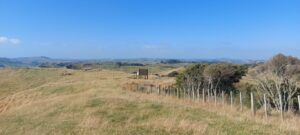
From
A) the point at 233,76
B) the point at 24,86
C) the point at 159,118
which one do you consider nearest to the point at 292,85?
the point at 233,76

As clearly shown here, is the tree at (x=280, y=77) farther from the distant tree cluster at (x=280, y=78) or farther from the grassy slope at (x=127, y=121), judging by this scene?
the grassy slope at (x=127, y=121)

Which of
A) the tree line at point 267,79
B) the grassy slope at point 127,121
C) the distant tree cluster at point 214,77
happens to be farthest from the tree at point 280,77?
the grassy slope at point 127,121

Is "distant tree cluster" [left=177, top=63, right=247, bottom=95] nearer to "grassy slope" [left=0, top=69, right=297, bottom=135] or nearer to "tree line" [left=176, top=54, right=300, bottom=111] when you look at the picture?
"tree line" [left=176, top=54, right=300, bottom=111]

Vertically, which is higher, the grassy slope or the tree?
the tree

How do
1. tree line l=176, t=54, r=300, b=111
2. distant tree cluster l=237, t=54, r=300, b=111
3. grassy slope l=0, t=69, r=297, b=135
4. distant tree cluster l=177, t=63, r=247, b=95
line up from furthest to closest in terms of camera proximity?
distant tree cluster l=177, t=63, r=247, b=95 → distant tree cluster l=237, t=54, r=300, b=111 → tree line l=176, t=54, r=300, b=111 → grassy slope l=0, t=69, r=297, b=135

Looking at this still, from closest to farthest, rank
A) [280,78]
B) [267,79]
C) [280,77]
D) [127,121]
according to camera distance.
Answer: [127,121] → [280,78] → [280,77] → [267,79]

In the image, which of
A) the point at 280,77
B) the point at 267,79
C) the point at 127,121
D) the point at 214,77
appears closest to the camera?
the point at 127,121

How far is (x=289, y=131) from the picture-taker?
46.2 ft

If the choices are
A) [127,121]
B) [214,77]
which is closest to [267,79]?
[214,77]

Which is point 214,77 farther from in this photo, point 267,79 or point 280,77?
point 280,77

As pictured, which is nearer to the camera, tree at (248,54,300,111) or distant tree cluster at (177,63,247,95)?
tree at (248,54,300,111)

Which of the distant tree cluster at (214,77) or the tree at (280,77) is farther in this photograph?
the distant tree cluster at (214,77)

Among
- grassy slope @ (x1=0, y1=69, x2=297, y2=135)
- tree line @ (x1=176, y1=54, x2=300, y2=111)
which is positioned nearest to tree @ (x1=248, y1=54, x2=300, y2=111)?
tree line @ (x1=176, y1=54, x2=300, y2=111)

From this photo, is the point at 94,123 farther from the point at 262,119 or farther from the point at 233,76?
the point at 233,76
